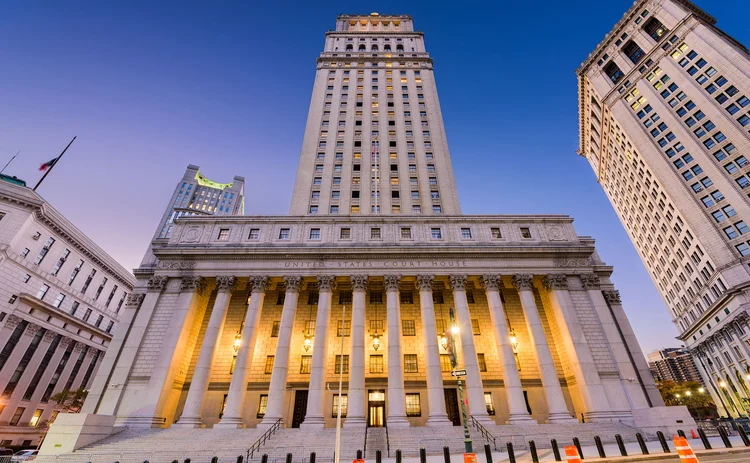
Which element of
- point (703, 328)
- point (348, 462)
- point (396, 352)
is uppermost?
point (703, 328)

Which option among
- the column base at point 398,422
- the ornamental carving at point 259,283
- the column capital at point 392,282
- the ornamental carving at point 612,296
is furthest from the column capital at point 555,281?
the ornamental carving at point 259,283

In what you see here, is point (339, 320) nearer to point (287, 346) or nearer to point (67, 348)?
point (287, 346)

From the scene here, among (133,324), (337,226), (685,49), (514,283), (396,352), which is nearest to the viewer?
(396,352)

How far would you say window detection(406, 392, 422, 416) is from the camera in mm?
30578

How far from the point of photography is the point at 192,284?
31.5 m

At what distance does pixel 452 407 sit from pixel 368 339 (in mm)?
9679

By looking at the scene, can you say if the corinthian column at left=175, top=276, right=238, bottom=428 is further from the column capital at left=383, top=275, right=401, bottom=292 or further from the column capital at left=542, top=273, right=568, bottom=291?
the column capital at left=542, top=273, right=568, bottom=291

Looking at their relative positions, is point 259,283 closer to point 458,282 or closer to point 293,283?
point 293,283

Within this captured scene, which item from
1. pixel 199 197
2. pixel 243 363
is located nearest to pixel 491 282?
pixel 243 363

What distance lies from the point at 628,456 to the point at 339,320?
24.2 m

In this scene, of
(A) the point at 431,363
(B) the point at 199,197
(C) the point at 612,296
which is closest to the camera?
(A) the point at 431,363

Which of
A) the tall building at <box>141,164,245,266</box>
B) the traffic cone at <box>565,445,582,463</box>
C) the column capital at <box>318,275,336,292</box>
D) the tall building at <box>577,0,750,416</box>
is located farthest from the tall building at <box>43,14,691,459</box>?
the tall building at <box>141,164,245,266</box>

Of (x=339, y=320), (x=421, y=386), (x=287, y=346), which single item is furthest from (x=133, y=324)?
(x=421, y=386)

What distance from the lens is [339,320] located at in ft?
113
